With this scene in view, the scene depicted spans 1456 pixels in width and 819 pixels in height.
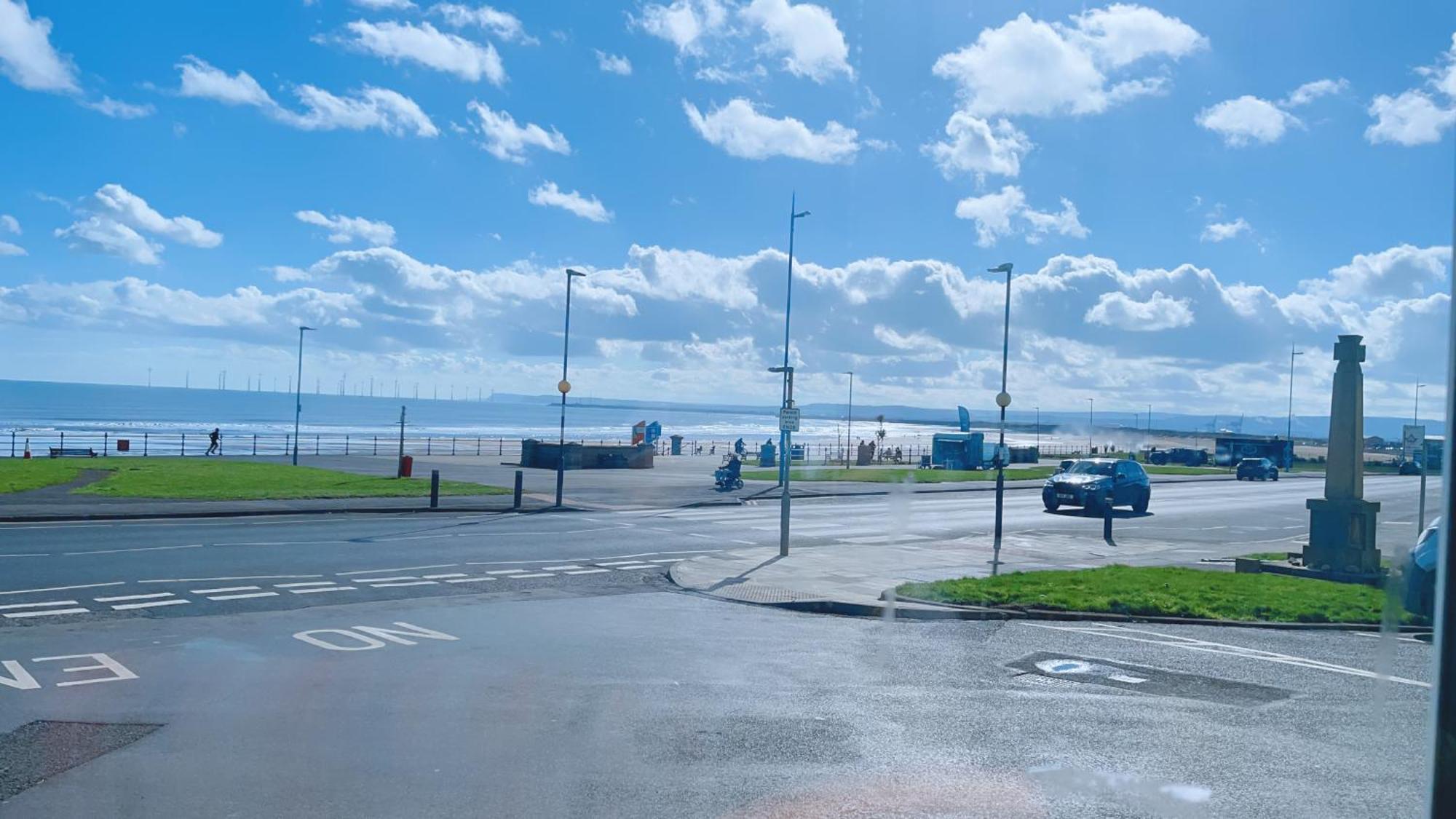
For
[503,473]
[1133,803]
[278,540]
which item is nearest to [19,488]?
[278,540]

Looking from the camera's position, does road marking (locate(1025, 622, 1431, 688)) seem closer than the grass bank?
Yes

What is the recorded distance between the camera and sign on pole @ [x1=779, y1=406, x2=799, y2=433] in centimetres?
2145

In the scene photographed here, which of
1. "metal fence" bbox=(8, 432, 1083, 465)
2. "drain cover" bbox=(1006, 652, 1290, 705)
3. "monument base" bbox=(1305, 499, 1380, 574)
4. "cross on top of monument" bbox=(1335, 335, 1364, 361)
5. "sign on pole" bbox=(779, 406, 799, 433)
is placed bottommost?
"metal fence" bbox=(8, 432, 1083, 465)

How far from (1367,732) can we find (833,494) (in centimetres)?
3137

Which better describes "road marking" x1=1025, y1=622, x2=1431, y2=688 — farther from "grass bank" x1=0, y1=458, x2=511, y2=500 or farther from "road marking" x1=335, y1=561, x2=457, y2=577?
"grass bank" x1=0, y1=458, x2=511, y2=500

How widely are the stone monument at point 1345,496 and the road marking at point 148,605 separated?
1732 centimetres

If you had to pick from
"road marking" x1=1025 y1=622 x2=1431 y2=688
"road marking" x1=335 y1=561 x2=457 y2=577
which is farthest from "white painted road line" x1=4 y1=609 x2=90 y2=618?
"road marking" x1=1025 y1=622 x2=1431 y2=688

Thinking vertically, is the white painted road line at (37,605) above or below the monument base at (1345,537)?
below

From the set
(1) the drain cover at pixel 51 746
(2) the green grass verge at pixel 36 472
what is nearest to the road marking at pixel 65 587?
(1) the drain cover at pixel 51 746

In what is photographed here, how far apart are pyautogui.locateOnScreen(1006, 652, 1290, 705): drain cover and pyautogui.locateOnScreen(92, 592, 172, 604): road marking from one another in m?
10.4

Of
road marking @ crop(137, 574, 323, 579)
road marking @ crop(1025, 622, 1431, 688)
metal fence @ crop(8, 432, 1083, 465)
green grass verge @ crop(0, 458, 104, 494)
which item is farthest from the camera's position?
metal fence @ crop(8, 432, 1083, 465)

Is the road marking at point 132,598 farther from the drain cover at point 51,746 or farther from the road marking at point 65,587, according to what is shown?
the drain cover at point 51,746

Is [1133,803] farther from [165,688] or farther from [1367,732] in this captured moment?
[165,688]

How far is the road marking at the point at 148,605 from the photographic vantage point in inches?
520
